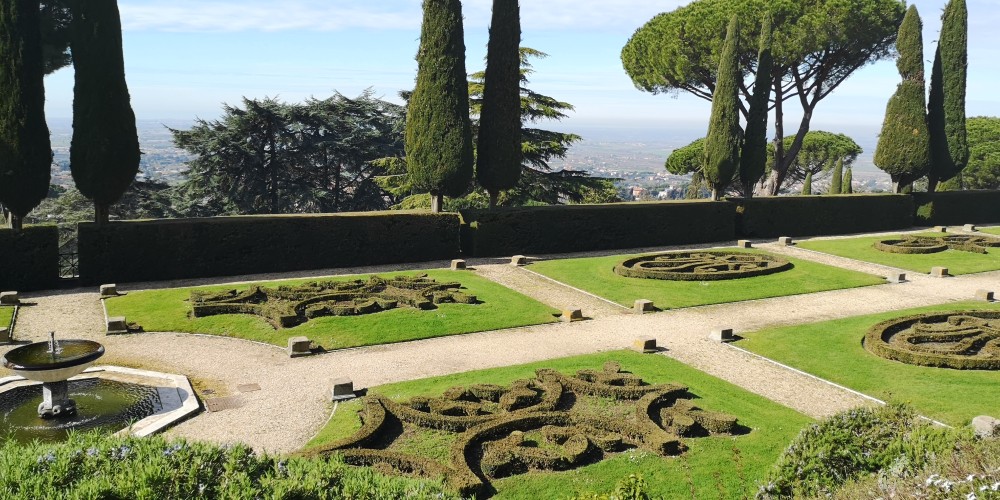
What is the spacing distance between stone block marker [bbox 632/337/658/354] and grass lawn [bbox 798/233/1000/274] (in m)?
14.5

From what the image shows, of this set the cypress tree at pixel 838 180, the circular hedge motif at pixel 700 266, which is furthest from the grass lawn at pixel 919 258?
the cypress tree at pixel 838 180

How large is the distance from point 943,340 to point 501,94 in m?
16.5

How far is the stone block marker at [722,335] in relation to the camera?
16156 mm

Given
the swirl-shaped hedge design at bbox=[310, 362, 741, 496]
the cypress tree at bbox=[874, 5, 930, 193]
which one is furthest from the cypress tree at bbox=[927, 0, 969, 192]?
the swirl-shaped hedge design at bbox=[310, 362, 741, 496]

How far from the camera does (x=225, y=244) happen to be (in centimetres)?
2222

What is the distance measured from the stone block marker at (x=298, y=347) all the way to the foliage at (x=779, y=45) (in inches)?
1296

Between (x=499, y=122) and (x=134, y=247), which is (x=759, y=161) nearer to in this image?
(x=499, y=122)

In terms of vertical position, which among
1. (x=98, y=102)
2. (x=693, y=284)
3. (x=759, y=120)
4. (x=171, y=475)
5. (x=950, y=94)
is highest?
(x=950, y=94)

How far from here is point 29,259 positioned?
19.8m

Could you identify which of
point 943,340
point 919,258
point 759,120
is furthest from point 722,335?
point 759,120

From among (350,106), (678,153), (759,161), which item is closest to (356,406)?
(759,161)

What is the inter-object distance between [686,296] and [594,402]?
9.49 m

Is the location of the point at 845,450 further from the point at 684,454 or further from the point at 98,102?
the point at 98,102

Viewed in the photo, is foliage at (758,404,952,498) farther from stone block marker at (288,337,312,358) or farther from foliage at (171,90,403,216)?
foliage at (171,90,403,216)
